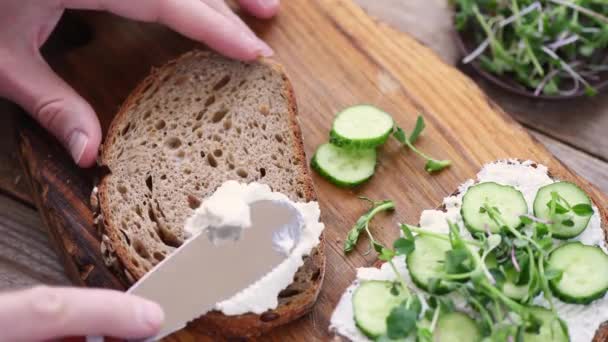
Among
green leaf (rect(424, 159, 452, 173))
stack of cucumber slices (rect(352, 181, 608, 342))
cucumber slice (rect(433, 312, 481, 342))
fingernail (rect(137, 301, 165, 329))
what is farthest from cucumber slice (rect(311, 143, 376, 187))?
fingernail (rect(137, 301, 165, 329))

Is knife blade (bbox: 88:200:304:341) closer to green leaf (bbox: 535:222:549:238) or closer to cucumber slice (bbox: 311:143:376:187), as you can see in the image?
cucumber slice (bbox: 311:143:376:187)

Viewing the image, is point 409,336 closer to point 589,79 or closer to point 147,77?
point 147,77

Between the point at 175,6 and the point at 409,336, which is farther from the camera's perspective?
the point at 175,6

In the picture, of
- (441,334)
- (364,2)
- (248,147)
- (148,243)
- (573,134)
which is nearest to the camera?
(441,334)

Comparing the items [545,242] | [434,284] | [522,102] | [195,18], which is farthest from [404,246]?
[522,102]

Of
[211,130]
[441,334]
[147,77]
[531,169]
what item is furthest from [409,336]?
[147,77]

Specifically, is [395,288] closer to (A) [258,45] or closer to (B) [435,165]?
(B) [435,165]

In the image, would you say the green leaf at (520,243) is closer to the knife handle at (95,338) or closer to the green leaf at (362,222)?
the green leaf at (362,222)
